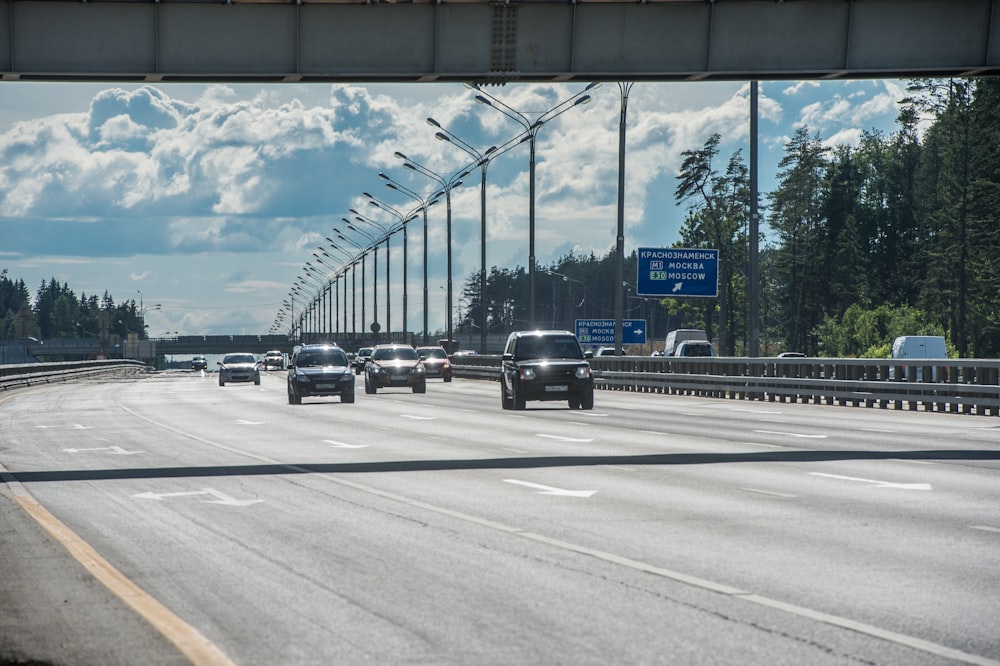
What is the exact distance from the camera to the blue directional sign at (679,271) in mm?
59062

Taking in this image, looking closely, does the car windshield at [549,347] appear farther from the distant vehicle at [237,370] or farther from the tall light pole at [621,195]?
the distant vehicle at [237,370]

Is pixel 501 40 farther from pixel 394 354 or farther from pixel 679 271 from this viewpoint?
pixel 679 271

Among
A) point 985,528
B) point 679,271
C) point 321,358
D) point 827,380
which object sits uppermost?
point 679,271

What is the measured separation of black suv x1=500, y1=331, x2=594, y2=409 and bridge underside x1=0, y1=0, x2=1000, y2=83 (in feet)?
34.4

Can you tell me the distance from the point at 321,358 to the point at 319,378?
5.89 feet

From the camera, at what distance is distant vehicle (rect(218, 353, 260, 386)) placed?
65.3 metres

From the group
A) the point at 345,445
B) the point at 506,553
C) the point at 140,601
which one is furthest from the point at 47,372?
the point at 140,601

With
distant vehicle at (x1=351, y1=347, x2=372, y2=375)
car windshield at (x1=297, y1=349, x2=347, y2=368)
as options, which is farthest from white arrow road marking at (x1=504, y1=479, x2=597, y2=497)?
distant vehicle at (x1=351, y1=347, x2=372, y2=375)

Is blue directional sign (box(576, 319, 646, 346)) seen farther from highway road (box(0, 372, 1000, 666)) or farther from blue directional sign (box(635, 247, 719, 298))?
highway road (box(0, 372, 1000, 666))

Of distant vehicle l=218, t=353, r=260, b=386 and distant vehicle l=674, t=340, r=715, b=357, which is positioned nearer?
distant vehicle l=674, t=340, r=715, b=357

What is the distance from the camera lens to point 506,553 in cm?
1030

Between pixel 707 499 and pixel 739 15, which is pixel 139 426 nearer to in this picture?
pixel 739 15

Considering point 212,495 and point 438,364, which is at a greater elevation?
point 438,364

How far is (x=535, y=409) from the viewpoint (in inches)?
1415
